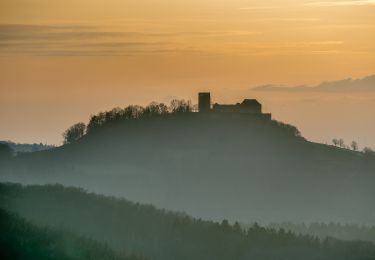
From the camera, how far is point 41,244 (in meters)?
92.1

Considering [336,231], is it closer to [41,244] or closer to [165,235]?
[165,235]

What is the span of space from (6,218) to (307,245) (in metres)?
32.7

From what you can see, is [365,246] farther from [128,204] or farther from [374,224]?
[374,224]

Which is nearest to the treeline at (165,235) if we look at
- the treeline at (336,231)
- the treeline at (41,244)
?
the treeline at (41,244)

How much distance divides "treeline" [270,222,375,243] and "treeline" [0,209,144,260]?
156 ft

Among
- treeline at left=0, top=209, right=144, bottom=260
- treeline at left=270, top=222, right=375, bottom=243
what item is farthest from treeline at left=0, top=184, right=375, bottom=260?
treeline at left=270, top=222, right=375, bottom=243

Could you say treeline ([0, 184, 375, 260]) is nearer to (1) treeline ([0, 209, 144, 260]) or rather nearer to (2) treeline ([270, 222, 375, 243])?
(1) treeline ([0, 209, 144, 260])

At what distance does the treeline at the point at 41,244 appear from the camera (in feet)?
281

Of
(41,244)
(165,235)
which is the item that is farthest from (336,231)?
(41,244)

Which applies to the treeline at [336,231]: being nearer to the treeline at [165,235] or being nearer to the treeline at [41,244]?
the treeline at [165,235]

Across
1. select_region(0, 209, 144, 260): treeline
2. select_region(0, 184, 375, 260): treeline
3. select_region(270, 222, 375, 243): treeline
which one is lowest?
select_region(0, 209, 144, 260): treeline

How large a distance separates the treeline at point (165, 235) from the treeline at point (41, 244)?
16.3 feet

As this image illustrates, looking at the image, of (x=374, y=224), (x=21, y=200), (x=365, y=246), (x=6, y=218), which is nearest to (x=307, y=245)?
(x=365, y=246)

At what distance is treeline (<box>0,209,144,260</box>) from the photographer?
8569 cm
